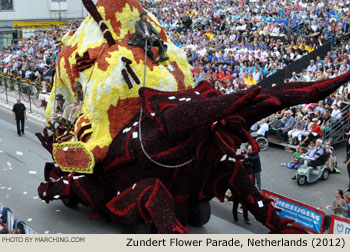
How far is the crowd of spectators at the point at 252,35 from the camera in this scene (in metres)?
19.2

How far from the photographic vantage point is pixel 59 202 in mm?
11438

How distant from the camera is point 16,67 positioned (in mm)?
26891

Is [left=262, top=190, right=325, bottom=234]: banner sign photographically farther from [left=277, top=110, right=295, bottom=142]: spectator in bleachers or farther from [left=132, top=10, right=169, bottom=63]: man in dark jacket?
[left=277, top=110, right=295, bottom=142]: spectator in bleachers

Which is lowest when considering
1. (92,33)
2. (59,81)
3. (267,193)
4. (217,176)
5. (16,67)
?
(16,67)

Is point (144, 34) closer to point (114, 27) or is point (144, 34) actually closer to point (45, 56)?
point (114, 27)

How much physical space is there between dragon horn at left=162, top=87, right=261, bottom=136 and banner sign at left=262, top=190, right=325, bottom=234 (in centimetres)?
317

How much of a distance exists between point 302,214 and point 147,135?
3.54m

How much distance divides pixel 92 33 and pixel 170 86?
1.83 metres

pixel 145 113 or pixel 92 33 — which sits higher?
pixel 92 33

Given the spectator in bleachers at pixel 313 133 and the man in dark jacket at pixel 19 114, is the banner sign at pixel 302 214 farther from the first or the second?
the man in dark jacket at pixel 19 114

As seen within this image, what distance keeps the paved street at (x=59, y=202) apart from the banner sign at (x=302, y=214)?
1.90 feet

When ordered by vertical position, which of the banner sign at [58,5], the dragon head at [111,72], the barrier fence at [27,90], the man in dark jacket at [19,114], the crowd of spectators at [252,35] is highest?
the dragon head at [111,72]

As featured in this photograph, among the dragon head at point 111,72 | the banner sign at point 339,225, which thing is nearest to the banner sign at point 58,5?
the dragon head at point 111,72

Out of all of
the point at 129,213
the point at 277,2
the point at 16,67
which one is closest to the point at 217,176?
the point at 129,213
